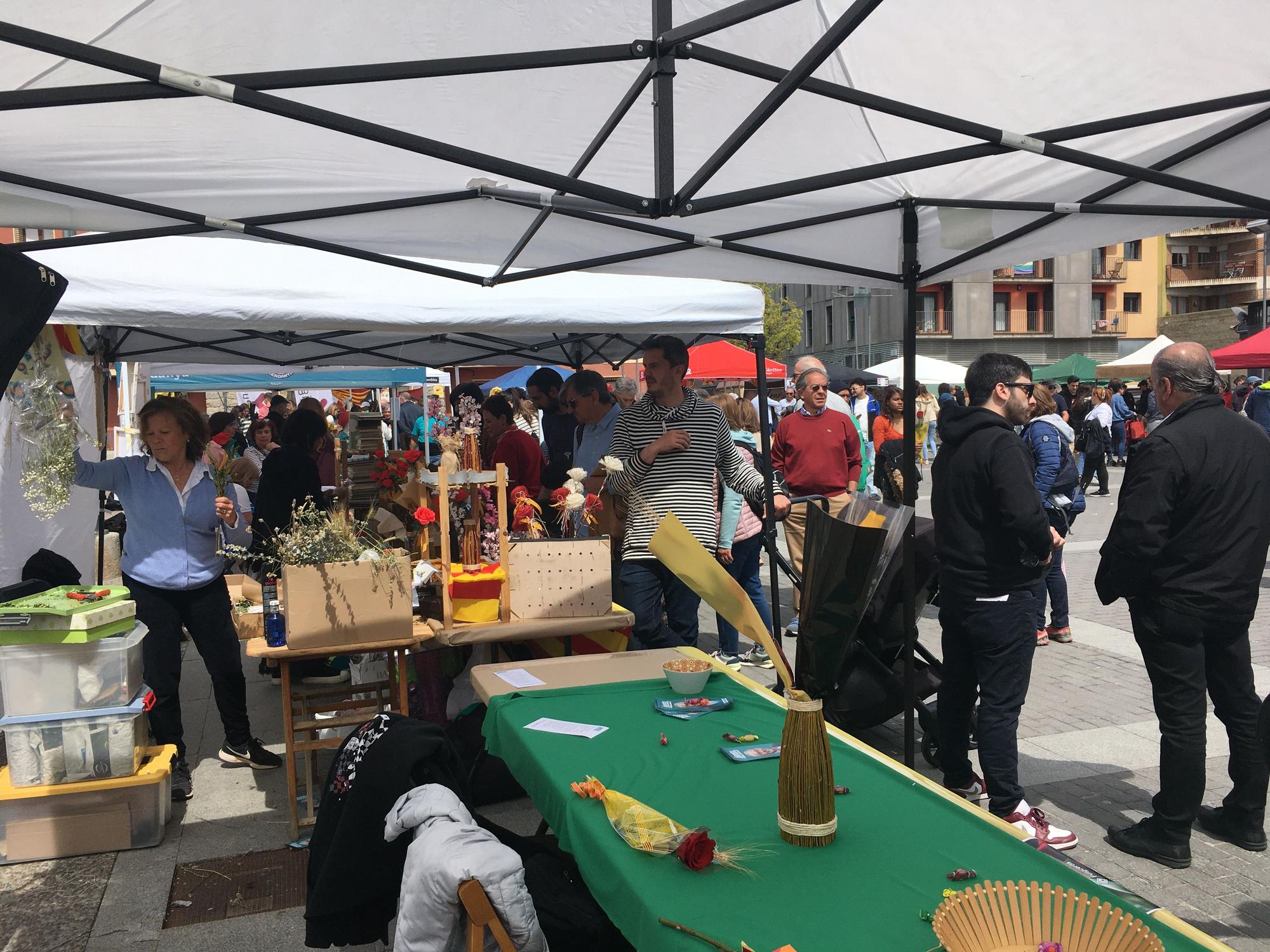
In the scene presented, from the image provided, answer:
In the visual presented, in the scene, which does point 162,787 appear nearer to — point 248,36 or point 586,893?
point 586,893

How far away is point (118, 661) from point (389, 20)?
304cm

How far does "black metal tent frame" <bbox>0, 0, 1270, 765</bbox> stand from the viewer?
2.47 metres

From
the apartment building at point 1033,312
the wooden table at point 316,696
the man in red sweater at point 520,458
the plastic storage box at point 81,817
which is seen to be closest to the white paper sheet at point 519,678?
the wooden table at point 316,696

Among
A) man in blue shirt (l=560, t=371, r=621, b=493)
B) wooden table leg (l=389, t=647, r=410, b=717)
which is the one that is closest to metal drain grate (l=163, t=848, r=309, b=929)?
wooden table leg (l=389, t=647, r=410, b=717)

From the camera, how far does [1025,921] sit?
1621mm

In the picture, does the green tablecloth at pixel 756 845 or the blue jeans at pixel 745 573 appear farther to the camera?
the blue jeans at pixel 745 573

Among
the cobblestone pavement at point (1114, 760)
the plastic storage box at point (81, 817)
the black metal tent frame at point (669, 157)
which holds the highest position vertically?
the black metal tent frame at point (669, 157)

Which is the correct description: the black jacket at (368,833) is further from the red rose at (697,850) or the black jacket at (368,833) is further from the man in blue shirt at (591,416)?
the man in blue shirt at (591,416)

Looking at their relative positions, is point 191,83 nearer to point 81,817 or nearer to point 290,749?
point 290,749

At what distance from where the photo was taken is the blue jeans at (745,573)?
6496 millimetres

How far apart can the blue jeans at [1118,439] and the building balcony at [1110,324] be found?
33364 millimetres

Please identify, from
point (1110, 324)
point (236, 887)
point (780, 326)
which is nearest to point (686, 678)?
point (236, 887)

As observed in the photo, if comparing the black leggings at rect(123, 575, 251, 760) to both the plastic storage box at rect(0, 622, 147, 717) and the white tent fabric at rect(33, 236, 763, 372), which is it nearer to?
the plastic storage box at rect(0, 622, 147, 717)

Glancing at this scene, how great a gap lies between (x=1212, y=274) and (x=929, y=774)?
66531 millimetres
